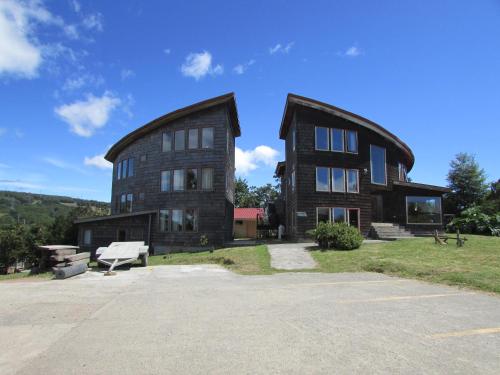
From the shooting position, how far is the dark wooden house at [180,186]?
2198 centimetres

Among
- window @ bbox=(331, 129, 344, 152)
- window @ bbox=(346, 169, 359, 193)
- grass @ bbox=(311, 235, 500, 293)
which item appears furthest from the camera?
window @ bbox=(331, 129, 344, 152)

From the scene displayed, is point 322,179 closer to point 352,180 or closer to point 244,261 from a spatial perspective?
point 352,180

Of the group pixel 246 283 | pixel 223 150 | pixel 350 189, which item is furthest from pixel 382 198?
pixel 246 283

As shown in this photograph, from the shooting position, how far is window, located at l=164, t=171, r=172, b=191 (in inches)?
912

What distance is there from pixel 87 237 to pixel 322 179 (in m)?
17.4

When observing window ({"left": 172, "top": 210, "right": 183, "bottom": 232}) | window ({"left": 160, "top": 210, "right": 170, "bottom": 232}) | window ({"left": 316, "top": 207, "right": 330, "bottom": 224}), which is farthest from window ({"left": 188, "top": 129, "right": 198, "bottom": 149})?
window ({"left": 316, "top": 207, "right": 330, "bottom": 224})

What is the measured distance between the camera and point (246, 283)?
9.55 meters

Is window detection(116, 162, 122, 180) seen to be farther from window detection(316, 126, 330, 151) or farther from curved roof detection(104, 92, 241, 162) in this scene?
window detection(316, 126, 330, 151)

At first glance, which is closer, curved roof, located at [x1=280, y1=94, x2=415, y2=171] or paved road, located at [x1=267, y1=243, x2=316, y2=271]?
paved road, located at [x1=267, y1=243, x2=316, y2=271]

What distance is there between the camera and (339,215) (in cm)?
2136

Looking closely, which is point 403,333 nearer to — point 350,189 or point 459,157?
point 350,189

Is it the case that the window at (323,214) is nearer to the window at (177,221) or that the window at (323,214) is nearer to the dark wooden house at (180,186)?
the dark wooden house at (180,186)

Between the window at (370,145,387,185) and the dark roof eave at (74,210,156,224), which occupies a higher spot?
the window at (370,145,387,185)

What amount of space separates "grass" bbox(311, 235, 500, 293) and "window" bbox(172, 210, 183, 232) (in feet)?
33.4
